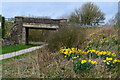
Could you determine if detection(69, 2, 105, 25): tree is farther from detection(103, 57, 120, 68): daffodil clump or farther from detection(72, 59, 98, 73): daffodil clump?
detection(72, 59, 98, 73): daffodil clump

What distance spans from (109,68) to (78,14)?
14008 mm

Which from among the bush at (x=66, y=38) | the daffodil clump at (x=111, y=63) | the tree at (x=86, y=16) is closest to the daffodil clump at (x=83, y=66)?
the daffodil clump at (x=111, y=63)

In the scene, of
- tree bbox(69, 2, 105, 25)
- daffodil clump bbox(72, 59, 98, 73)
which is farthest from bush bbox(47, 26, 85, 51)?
tree bbox(69, 2, 105, 25)

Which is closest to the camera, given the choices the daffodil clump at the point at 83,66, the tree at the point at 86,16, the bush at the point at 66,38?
the daffodil clump at the point at 83,66

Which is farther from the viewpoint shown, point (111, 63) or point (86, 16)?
point (86, 16)

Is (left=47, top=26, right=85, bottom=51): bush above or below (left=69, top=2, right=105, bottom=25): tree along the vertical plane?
below

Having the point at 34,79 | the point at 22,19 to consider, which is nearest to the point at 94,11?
the point at 22,19

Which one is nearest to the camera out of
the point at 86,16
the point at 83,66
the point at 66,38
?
the point at 83,66

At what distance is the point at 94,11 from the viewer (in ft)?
46.3

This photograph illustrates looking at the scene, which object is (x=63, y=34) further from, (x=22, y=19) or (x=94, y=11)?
(x=22, y=19)

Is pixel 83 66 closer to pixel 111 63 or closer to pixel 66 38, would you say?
pixel 111 63

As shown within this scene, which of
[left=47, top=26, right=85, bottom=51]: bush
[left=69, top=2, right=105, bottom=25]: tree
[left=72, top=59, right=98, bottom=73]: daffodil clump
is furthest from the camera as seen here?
[left=69, top=2, right=105, bottom=25]: tree

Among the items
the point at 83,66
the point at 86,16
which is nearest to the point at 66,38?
the point at 83,66

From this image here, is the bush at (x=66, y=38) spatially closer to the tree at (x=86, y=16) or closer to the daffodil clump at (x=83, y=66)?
the daffodil clump at (x=83, y=66)
